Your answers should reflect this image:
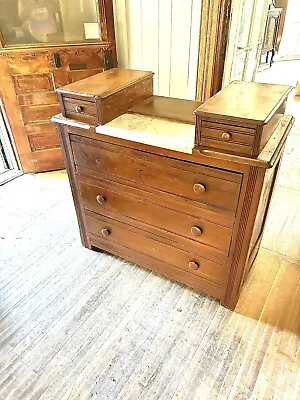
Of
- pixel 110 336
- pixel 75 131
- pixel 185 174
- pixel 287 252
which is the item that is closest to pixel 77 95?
pixel 75 131

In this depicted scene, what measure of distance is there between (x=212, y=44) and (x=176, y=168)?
120 centimetres

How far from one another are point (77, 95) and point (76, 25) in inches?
55.1

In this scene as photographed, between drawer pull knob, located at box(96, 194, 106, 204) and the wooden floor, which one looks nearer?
the wooden floor

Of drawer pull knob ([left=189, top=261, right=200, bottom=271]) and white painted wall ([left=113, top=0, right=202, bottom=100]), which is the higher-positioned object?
white painted wall ([left=113, top=0, right=202, bottom=100])

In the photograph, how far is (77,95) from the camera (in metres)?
1.37

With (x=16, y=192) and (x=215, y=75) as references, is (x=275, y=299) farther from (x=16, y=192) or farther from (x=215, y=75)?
(x=16, y=192)

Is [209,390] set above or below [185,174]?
below

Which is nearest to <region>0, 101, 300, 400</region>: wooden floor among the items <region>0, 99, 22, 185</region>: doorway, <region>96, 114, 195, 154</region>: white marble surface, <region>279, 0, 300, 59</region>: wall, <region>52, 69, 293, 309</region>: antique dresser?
<region>52, 69, 293, 309</region>: antique dresser

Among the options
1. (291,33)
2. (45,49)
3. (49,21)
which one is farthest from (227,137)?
(291,33)

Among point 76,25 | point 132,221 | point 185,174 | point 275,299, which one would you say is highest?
point 76,25

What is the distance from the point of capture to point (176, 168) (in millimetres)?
1314

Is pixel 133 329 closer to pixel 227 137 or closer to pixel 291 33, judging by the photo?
pixel 227 137

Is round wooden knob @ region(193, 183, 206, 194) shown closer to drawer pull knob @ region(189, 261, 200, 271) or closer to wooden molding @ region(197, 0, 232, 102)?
A: drawer pull knob @ region(189, 261, 200, 271)

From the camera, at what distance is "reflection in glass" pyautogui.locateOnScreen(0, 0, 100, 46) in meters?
2.28
